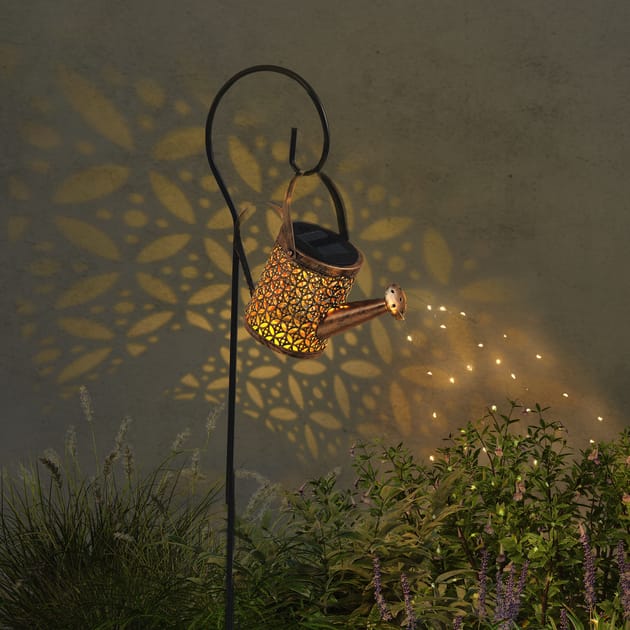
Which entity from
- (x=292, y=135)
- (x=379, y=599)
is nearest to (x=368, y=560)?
(x=379, y=599)

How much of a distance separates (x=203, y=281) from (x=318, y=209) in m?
0.49

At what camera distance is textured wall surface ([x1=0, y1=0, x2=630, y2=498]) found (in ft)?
9.39

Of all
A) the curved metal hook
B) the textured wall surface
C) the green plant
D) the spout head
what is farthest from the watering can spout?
the textured wall surface

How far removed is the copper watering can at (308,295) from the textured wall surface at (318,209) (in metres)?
1.18

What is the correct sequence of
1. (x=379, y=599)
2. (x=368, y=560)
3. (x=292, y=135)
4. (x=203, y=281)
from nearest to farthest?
1. (x=292, y=135)
2. (x=379, y=599)
3. (x=368, y=560)
4. (x=203, y=281)

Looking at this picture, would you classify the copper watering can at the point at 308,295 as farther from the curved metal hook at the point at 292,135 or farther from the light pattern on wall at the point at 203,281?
the light pattern on wall at the point at 203,281

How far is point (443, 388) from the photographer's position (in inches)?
119

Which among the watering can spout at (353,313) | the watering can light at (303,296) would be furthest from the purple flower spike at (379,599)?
the watering can spout at (353,313)

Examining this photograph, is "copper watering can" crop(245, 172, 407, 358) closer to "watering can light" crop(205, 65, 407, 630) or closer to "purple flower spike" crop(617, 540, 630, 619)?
"watering can light" crop(205, 65, 407, 630)

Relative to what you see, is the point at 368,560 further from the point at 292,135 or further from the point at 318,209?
the point at 318,209

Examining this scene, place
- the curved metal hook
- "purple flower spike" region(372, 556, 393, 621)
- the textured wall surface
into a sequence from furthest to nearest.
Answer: the textured wall surface
"purple flower spike" region(372, 556, 393, 621)
the curved metal hook

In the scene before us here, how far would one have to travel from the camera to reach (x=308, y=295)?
1.72m

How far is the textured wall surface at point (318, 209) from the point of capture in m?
2.86

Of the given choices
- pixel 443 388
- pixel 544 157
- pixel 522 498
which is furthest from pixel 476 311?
pixel 522 498
